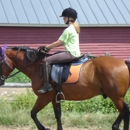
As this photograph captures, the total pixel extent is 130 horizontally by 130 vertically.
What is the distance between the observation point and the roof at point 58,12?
1833 centimetres

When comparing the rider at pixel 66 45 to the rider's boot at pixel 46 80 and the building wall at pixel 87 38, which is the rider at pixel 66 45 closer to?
the rider's boot at pixel 46 80

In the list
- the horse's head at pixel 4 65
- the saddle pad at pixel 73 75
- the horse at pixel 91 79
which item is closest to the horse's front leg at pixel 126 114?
the horse at pixel 91 79

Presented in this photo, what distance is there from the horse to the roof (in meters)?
11.3

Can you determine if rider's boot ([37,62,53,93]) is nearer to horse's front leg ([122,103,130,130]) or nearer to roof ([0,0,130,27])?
horse's front leg ([122,103,130,130])

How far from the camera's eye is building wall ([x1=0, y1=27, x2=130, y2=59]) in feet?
61.6

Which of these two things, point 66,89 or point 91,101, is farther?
point 91,101

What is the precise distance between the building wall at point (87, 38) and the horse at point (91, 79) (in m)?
11.9

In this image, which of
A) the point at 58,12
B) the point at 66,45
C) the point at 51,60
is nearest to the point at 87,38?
the point at 58,12

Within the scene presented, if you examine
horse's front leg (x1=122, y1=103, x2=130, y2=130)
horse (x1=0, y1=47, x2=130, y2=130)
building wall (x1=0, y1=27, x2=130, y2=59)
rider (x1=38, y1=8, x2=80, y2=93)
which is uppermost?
building wall (x1=0, y1=27, x2=130, y2=59)

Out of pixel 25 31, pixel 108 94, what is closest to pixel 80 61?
pixel 108 94

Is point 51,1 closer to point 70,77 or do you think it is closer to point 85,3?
point 85,3

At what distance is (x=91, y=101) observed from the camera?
28.0 ft

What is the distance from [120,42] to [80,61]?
13.7m

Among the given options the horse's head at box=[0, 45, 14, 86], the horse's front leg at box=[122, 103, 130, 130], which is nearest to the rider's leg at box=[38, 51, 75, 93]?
the horse's head at box=[0, 45, 14, 86]
